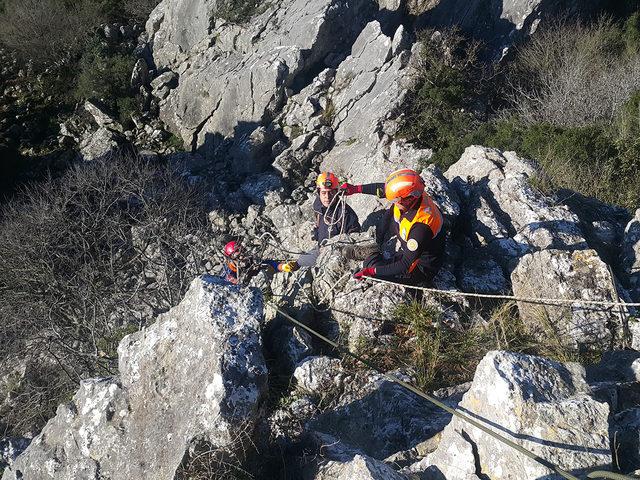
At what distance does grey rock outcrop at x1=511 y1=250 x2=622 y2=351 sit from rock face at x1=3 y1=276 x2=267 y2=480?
2.67 metres

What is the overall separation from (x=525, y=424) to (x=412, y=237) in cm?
241

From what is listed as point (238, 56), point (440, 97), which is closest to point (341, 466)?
point (440, 97)

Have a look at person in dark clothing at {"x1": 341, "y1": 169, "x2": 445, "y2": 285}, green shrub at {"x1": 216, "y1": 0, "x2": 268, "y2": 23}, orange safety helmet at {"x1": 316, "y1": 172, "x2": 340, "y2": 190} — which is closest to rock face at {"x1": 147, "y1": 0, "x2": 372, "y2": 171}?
green shrub at {"x1": 216, "y1": 0, "x2": 268, "y2": 23}

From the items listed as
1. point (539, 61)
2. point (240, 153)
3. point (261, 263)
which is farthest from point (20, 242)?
point (539, 61)

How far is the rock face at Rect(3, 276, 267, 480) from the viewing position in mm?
3379

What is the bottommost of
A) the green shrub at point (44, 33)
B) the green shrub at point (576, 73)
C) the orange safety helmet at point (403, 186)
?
the green shrub at point (576, 73)

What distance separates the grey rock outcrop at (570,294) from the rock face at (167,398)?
8.78 ft

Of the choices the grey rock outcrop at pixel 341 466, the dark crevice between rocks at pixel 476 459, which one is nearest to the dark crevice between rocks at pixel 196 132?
the grey rock outcrop at pixel 341 466

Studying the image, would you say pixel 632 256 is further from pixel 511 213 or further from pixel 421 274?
pixel 421 274

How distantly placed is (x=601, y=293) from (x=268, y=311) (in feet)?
10.3

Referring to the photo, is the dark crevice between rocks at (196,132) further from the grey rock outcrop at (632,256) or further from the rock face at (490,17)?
the grey rock outcrop at (632,256)

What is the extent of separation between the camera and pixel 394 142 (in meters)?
13.6

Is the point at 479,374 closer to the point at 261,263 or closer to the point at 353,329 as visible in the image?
the point at 353,329

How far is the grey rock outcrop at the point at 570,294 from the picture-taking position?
4645 mm
